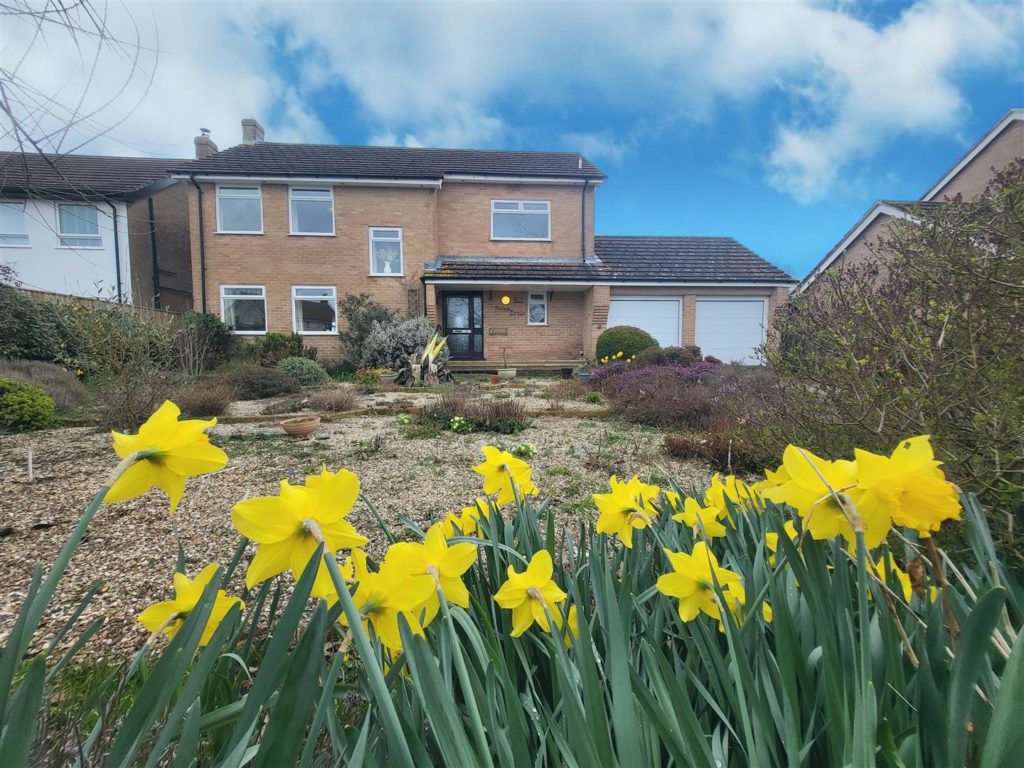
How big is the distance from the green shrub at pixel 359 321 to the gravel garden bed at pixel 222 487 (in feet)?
24.3

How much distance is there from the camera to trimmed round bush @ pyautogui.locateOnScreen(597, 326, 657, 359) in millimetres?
12195

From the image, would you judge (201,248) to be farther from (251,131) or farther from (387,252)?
(251,131)

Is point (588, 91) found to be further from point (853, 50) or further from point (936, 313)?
point (936, 313)

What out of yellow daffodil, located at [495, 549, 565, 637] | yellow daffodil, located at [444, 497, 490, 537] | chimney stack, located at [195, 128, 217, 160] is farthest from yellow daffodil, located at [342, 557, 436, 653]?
chimney stack, located at [195, 128, 217, 160]

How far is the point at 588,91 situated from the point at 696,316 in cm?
683

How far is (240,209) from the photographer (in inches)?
530

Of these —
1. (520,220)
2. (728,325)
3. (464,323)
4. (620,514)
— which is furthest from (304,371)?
(728,325)

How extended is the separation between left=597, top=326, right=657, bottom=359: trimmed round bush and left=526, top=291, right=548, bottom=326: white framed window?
2.47m

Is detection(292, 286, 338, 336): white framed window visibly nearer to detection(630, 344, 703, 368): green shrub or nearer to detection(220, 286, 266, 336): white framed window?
detection(220, 286, 266, 336): white framed window

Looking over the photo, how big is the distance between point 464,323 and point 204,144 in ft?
36.3

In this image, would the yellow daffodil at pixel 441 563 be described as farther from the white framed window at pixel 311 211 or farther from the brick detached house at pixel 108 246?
the brick detached house at pixel 108 246

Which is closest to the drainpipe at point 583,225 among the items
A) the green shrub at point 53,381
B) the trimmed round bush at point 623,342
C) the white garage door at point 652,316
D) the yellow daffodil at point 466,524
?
the white garage door at point 652,316

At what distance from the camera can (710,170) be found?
2494 centimetres

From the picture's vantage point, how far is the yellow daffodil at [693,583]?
2.74 feet
